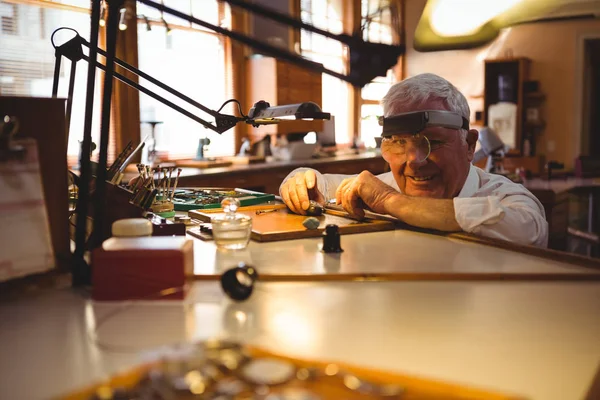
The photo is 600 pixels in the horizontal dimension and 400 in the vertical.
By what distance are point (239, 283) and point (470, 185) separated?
1.33 meters

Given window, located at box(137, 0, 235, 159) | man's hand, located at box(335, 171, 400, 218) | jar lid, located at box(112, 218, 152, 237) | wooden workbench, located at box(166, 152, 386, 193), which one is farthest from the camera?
window, located at box(137, 0, 235, 159)

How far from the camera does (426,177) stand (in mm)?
2131

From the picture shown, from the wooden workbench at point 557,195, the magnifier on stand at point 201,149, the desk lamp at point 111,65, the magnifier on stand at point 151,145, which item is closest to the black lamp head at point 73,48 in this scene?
→ the desk lamp at point 111,65

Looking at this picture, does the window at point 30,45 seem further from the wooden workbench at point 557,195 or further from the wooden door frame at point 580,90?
the wooden door frame at point 580,90

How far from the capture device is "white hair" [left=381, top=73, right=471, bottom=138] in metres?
2.07

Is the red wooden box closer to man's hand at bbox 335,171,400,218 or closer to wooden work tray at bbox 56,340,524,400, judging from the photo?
wooden work tray at bbox 56,340,524,400

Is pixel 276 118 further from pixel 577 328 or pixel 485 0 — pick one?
pixel 485 0

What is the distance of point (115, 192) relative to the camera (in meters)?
1.54

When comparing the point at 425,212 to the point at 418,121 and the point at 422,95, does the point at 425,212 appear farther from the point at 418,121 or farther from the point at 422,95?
the point at 422,95

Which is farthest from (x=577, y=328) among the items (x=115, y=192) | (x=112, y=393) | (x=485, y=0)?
(x=485, y=0)

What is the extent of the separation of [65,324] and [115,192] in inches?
22.7

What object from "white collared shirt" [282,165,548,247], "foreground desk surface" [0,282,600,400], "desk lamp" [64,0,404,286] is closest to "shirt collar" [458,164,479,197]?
"white collared shirt" [282,165,548,247]

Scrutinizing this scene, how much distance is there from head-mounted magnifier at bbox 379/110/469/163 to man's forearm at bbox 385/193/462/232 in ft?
→ 0.89

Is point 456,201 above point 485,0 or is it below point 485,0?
→ below
